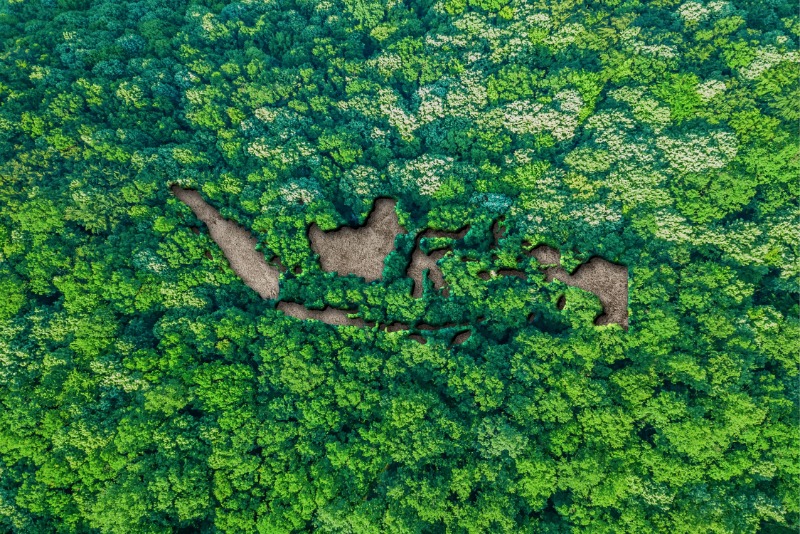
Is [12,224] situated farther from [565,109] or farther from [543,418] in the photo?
[565,109]

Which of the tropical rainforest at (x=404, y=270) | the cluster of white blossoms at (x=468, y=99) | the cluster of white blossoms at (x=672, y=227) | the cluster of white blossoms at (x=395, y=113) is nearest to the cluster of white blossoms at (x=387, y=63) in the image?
the tropical rainforest at (x=404, y=270)

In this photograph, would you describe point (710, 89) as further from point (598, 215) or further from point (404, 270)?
point (404, 270)

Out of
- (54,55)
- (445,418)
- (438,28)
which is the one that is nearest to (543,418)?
(445,418)

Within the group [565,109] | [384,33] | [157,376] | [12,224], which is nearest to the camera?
[157,376]

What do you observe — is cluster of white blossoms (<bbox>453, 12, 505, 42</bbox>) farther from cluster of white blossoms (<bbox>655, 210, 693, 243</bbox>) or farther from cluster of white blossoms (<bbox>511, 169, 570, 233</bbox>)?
cluster of white blossoms (<bbox>655, 210, 693, 243</bbox>)

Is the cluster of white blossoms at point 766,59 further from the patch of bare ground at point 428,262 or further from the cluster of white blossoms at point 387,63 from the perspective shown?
the cluster of white blossoms at point 387,63

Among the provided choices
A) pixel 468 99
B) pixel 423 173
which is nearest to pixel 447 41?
pixel 468 99
